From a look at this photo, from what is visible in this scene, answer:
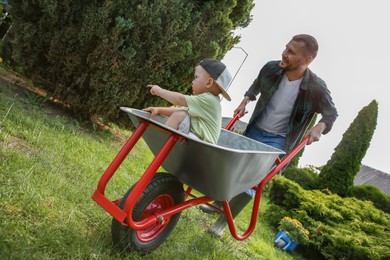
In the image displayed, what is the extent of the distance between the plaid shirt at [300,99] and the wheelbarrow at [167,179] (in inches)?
29.7

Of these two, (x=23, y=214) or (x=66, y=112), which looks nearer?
(x=23, y=214)

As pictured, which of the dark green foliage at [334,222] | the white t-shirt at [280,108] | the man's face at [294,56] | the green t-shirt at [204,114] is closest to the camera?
the green t-shirt at [204,114]

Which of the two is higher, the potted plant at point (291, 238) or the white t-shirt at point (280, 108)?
the white t-shirt at point (280, 108)

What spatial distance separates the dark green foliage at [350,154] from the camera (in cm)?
887

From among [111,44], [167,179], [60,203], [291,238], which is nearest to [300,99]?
[167,179]

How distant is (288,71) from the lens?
2.59m

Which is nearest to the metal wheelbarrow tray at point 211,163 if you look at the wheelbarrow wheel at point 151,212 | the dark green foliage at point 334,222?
the wheelbarrow wheel at point 151,212

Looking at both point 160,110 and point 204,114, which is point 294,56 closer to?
point 204,114

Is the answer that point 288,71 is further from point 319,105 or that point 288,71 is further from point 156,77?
point 156,77

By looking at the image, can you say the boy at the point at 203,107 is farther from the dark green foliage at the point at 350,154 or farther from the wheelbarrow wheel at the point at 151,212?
the dark green foliage at the point at 350,154

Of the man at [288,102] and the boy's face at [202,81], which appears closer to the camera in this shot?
the boy's face at [202,81]

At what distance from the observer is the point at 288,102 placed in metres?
2.62

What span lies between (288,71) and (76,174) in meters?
1.72

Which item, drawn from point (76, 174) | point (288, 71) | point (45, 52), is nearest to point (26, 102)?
point (45, 52)
